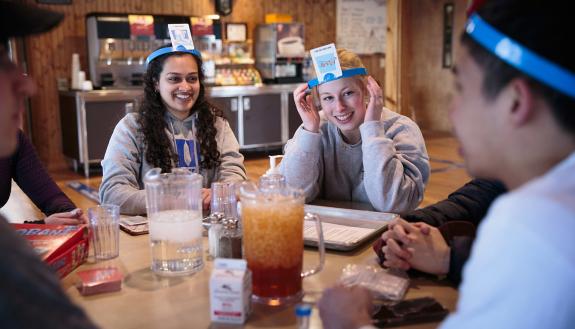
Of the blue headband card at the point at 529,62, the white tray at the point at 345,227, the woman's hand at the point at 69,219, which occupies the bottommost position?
the white tray at the point at 345,227

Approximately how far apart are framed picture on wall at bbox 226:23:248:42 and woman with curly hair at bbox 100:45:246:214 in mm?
5351

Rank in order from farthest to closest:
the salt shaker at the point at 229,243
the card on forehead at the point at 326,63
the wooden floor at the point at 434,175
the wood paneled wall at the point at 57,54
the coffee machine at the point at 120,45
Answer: the wood paneled wall at the point at 57,54 → the coffee machine at the point at 120,45 → the wooden floor at the point at 434,175 → the card on forehead at the point at 326,63 → the salt shaker at the point at 229,243

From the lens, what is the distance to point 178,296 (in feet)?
4.11

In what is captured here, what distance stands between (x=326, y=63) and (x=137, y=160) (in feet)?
3.22

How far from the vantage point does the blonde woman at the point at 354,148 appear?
7.14 ft

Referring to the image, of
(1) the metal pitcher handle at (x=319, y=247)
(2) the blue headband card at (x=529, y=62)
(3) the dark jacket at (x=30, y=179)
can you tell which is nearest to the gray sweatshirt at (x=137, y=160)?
(3) the dark jacket at (x=30, y=179)

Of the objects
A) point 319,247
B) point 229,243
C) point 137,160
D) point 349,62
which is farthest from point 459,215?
point 137,160

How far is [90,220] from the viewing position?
5.00 feet

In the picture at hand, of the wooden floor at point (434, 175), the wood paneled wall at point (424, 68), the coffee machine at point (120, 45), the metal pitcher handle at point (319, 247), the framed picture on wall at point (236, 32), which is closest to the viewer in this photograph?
the metal pitcher handle at point (319, 247)

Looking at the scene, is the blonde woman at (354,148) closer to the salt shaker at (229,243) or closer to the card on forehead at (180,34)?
the card on forehead at (180,34)

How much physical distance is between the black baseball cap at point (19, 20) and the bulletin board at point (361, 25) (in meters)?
8.57

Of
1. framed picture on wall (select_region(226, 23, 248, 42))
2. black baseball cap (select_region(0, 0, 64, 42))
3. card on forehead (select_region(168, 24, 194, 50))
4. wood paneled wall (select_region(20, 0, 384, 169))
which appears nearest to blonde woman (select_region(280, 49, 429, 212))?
card on forehead (select_region(168, 24, 194, 50))

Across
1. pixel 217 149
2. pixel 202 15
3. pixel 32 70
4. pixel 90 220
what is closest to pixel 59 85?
pixel 32 70

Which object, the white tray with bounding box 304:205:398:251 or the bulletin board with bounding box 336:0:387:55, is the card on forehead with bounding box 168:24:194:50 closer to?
the white tray with bounding box 304:205:398:251
